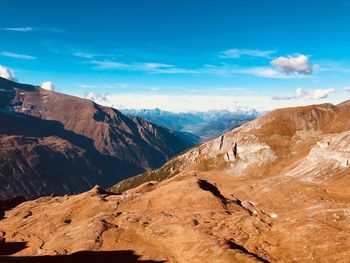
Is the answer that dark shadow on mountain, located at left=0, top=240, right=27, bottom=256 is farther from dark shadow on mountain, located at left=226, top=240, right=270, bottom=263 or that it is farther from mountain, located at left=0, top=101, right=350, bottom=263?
dark shadow on mountain, located at left=226, top=240, right=270, bottom=263

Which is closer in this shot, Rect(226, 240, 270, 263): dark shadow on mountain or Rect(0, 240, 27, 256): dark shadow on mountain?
Rect(226, 240, 270, 263): dark shadow on mountain

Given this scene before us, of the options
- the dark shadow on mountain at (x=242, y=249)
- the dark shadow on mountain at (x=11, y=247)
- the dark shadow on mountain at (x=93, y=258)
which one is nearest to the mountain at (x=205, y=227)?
the dark shadow on mountain at (x=242, y=249)

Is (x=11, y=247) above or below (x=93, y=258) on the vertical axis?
below

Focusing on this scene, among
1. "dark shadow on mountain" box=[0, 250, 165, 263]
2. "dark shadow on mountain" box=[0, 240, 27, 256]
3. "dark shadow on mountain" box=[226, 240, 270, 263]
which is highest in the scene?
"dark shadow on mountain" box=[226, 240, 270, 263]

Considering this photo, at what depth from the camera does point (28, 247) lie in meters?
144

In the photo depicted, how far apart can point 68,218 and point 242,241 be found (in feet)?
342

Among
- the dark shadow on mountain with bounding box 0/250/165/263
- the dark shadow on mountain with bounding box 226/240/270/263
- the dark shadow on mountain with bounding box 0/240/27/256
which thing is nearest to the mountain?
the dark shadow on mountain with bounding box 226/240/270/263

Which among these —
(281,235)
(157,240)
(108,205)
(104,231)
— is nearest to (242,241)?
(281,235)

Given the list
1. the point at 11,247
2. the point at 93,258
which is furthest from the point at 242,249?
the point at 11,247

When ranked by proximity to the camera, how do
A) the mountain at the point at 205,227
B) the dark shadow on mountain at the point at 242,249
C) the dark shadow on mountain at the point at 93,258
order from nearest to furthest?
the dark shadow on mountain at the point at 242,249, the mountain at the point at 205,227, the dark shadow on mountain at the point at 93,258

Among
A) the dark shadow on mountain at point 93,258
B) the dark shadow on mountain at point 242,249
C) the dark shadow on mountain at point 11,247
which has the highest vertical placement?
the dark shadow on mountain at point 242,249

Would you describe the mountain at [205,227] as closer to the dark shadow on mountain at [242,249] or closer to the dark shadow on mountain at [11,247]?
the dark shadow on mountain at [242,249]

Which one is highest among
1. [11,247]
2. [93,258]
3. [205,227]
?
[205,227]

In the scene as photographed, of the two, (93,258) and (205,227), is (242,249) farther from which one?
(93,258)
